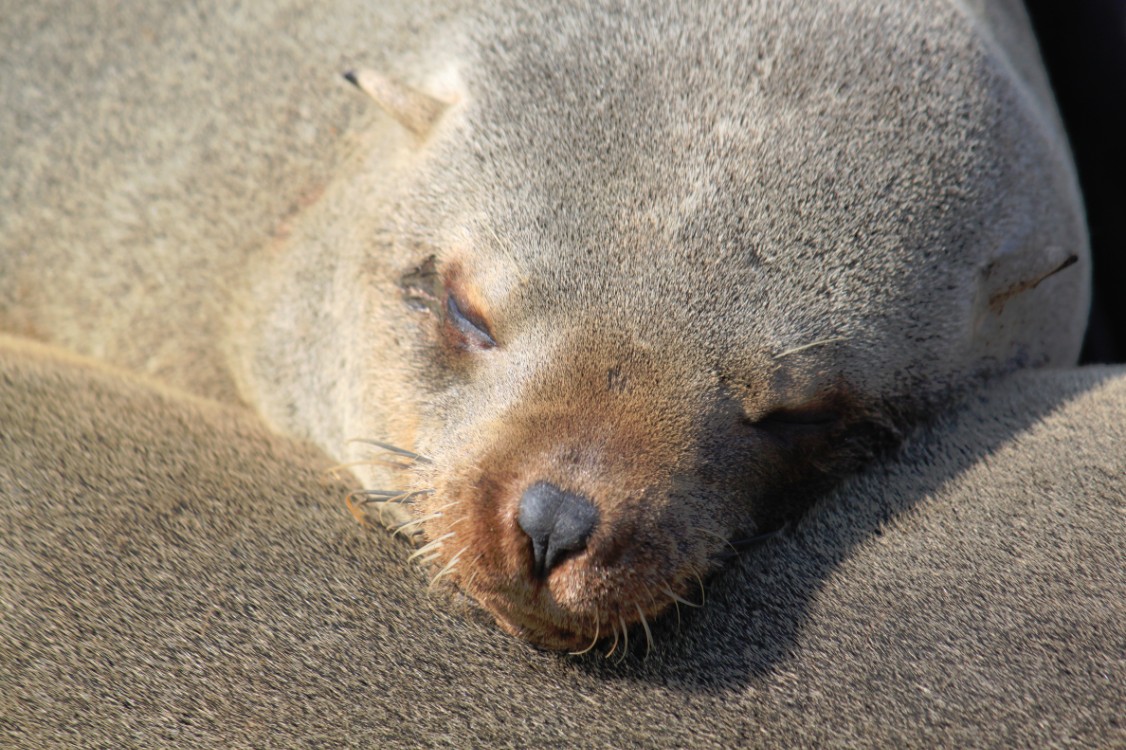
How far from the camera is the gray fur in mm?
2352

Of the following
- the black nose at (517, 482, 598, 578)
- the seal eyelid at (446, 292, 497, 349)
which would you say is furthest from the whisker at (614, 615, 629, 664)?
the seal eyelid at (446, 292, 497, 349)

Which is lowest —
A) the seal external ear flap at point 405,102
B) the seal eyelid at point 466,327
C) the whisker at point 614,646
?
the whisker at point 614,646

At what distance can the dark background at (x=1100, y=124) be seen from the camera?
4738mm

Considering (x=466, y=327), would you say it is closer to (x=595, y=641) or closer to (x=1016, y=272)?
(x=595, y=641)

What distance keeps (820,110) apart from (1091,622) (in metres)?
1.36

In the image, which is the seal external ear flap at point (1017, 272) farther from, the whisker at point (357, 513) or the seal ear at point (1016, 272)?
the whisker at point (357, 513)

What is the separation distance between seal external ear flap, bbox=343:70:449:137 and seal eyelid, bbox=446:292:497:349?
24.6 inches

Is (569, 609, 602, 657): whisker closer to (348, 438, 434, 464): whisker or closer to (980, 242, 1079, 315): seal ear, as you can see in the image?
(348, 438, 434, 464): whisker

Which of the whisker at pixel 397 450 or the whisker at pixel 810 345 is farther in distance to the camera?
the whisker at pixel 397 450

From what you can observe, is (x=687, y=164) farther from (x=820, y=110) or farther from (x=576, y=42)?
(x=576, y=42)

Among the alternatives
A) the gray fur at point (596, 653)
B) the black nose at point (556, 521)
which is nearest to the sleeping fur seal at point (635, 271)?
the black nose at point (556, 521)

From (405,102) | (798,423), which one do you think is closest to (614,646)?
(798,423)

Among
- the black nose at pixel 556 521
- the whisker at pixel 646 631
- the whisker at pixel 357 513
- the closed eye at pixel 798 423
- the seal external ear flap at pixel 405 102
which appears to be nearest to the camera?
the black nose at pixel 556 521

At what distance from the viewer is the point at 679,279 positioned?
8.43ft
